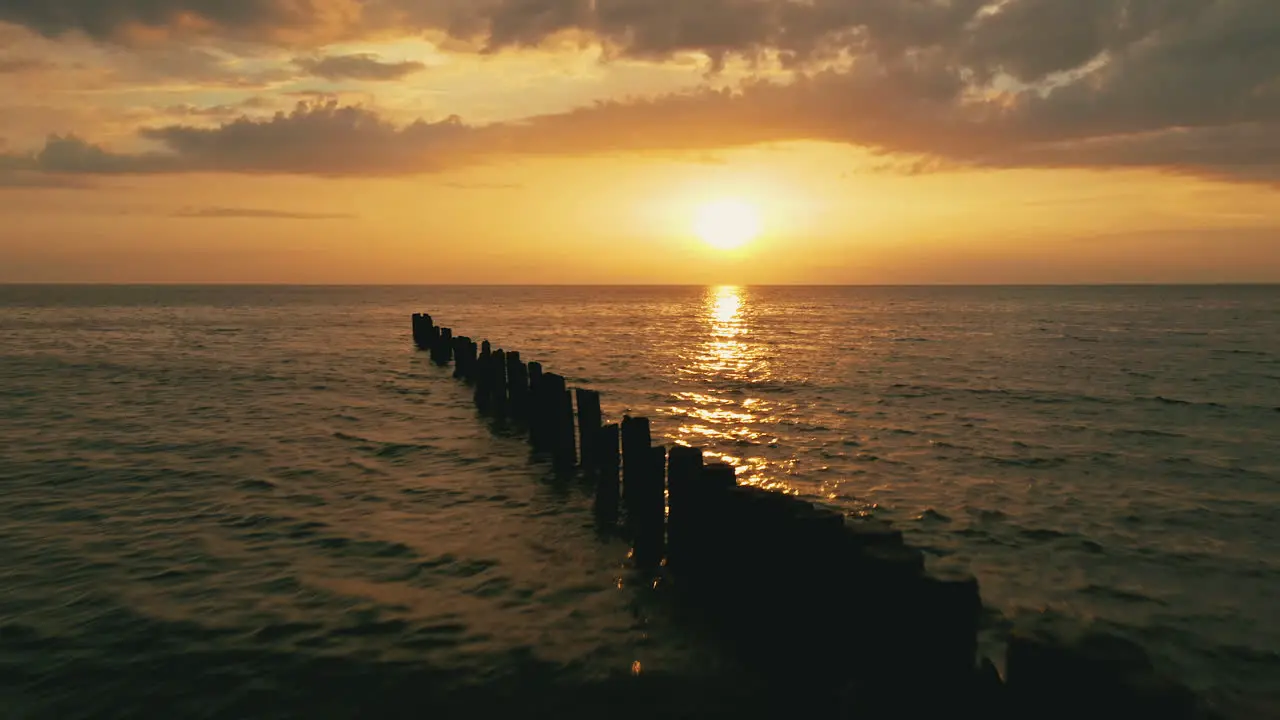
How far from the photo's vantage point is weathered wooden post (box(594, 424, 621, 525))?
10.4 meters

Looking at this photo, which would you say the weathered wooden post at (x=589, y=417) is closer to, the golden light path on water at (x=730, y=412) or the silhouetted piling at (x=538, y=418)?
the silhouetted piling at (x=538, y=418)

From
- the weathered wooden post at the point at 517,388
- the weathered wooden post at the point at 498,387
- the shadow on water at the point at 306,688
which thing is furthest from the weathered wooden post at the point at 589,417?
the weathered wooden post at the point at 498,387

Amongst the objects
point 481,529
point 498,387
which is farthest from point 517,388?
point 481,529

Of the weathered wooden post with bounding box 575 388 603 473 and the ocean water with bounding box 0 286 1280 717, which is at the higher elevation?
the weathered wooden post with bounding box 575 388 603 473

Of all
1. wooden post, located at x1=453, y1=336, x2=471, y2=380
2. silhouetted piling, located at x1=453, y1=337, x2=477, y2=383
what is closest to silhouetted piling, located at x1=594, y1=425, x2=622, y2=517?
silhouetted piling, located at x1=453, y1=337, x2=477, y2=383

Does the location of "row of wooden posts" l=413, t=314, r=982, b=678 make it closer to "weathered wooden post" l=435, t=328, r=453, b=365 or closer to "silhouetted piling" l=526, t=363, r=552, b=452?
"silhouetted piling" l=526, t=363, r=552, b=452

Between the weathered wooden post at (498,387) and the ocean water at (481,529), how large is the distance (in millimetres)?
798

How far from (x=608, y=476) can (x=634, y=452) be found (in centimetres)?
149

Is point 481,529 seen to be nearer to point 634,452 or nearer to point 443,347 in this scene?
point 634,452

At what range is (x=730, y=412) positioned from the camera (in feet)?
67.7

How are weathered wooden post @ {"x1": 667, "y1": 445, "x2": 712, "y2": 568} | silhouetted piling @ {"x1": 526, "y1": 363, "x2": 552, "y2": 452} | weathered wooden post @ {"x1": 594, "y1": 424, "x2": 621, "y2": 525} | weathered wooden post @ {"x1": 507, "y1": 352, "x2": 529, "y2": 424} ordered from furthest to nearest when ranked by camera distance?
1. weathered wooden post @ {"x1": 507, "y1": 352, "x2": 529, "y2": 424}
2. silhouetted piling @ {"x1": 526, "y1": 363, "x2": 552, "y2": 452}
3. weathered wooden post @ {"x1": 594, "y1": 424, "x2": 621, "y2": 525}
4. weathered wooden post @ {"x1": 667, "y1": 445, "x2": 712, "y2": 568}

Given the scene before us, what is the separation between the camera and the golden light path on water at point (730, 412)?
14357mm

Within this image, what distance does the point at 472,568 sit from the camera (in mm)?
8523

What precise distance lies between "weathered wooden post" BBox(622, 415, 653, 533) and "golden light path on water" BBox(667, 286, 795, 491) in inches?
156
